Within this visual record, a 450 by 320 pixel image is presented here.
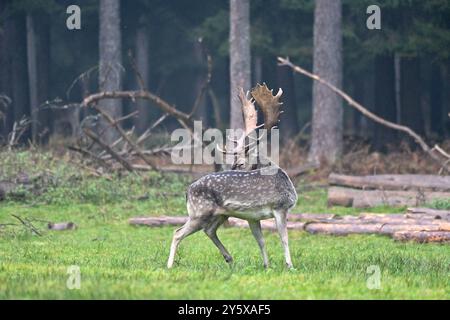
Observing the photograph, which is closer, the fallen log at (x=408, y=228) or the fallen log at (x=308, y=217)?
the fallen log at (x=408, y=228)

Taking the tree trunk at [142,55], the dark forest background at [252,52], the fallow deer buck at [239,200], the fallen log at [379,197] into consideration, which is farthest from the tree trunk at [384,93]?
the fallow deer buck at [239,200]

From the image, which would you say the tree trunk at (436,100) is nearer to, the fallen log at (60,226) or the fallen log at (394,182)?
the fallen log at (394,182)

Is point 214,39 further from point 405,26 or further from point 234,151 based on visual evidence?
point 234,151

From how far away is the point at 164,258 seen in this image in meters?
13.6

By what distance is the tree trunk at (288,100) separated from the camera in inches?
1521

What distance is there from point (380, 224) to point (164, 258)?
196 inches

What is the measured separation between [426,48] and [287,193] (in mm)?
18138

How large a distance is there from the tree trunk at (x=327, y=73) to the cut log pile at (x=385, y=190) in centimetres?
583

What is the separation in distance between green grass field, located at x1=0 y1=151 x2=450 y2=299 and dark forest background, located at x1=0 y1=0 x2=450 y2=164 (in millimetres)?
6591

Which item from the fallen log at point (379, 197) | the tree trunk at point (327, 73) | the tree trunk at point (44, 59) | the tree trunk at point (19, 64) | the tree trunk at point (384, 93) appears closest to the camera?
the fallen log at point (379, 197)

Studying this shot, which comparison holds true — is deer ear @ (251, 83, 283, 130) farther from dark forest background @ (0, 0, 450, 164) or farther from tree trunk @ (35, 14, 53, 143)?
tree trunk @ (35, 14, 53, 143)

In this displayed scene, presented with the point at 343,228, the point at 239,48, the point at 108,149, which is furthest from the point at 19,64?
the point at 343,228
